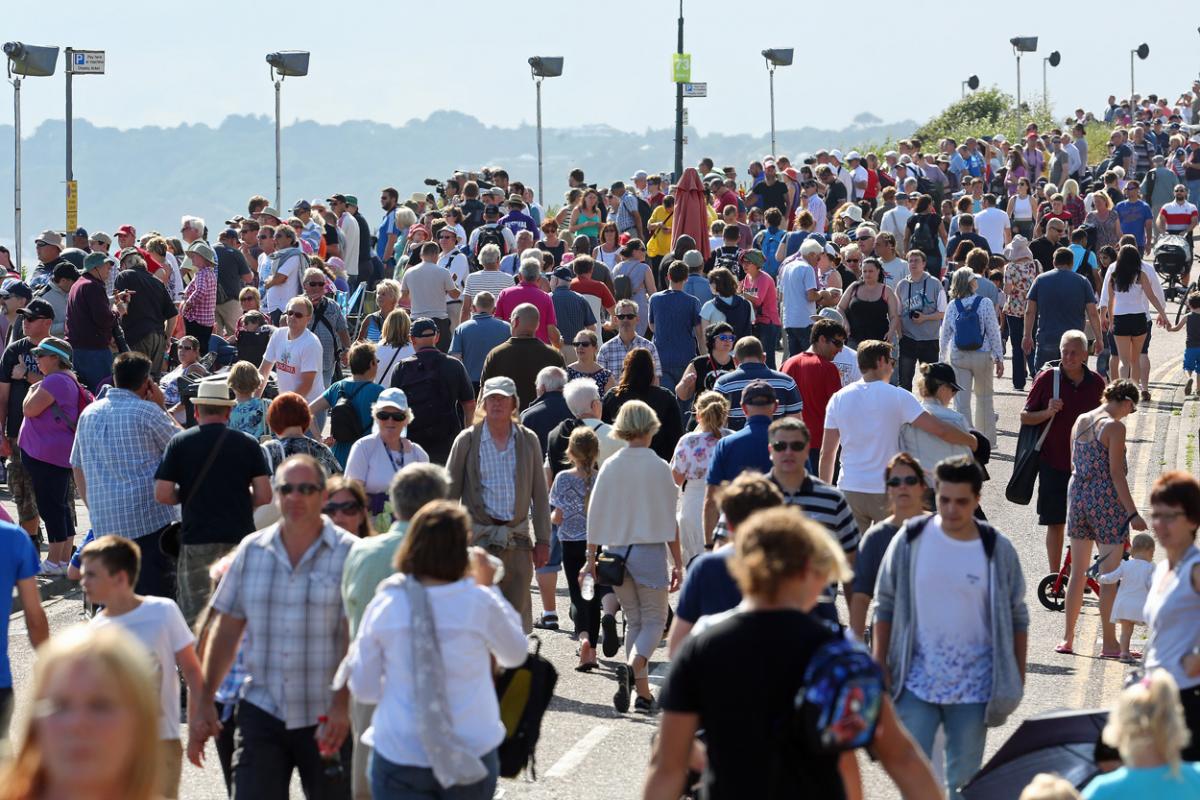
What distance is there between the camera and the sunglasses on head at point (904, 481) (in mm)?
8672

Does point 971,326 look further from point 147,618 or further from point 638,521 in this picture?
point 147,618

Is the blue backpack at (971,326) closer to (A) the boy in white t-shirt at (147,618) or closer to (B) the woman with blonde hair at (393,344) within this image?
(B) the woman with blonde hair at (393,344)

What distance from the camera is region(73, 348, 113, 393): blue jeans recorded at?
17.3 meters

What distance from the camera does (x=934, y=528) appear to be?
766 centimetres

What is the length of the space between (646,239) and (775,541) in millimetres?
23388

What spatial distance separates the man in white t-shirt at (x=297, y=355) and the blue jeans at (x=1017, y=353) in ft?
34.1

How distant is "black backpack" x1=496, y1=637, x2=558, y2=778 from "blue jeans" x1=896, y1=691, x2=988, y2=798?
1443mm

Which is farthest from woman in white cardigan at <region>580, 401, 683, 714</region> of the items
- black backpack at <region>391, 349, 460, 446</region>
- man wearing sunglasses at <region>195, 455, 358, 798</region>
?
man wearing sunglasses at <region>195, 455, 358, 798</region>

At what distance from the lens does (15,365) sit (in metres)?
14.9

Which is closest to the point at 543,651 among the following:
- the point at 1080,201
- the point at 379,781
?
the point at 379,781

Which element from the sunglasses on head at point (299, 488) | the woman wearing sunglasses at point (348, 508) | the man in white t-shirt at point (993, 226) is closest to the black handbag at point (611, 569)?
the woman wearing sunglasses at point (348, 508)

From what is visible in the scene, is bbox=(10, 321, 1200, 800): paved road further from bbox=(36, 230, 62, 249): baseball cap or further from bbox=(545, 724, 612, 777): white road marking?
bbox=(36, 230, 62, 249): baseball cap

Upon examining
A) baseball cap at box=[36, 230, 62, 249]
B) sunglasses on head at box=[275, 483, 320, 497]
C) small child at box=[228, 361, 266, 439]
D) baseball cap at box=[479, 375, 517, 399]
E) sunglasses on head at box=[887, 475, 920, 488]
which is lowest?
sunglasses on head at box=[887, 475, 920, 488]

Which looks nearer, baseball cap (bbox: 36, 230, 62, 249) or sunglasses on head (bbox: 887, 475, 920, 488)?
sunglasses on head (bbox: 887, 475, 920, 488)
